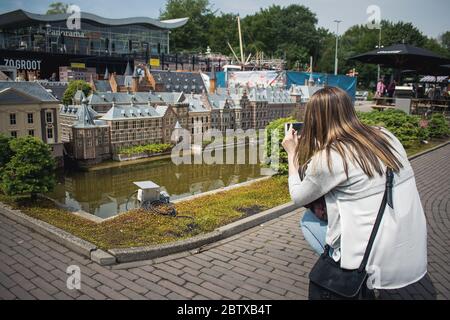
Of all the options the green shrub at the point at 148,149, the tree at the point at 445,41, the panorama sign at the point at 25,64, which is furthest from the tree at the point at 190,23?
the green shrub at the point at 148,149

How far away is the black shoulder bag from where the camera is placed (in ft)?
10.7

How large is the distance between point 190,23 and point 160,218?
3176 inches

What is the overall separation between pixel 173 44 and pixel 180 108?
52.4m

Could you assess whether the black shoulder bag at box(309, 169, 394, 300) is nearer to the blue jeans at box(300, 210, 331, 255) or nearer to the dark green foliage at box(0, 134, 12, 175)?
the blue jeans at box(300, 210, 331, 255)

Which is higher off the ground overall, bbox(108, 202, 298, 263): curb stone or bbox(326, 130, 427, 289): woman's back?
bbox(326, 130, 427, 289): woman's back

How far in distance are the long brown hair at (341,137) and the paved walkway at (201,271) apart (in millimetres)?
2263

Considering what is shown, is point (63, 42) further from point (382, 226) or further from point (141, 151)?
point (382, 226)

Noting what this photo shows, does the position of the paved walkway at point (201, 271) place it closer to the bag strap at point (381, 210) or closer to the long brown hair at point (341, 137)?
the bag strap at point (381, 210)

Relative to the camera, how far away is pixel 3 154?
11.6 meters

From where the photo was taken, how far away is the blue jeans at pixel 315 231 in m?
3.78

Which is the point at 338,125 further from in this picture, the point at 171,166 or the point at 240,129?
the point at 240,129

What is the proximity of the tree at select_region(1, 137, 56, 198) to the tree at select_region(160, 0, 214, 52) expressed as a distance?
72.1 m

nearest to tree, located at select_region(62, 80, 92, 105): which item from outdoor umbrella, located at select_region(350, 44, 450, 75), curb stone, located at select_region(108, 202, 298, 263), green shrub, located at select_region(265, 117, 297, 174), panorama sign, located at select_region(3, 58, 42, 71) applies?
panorama sign, located at select_region(3, 58, 42, 71)

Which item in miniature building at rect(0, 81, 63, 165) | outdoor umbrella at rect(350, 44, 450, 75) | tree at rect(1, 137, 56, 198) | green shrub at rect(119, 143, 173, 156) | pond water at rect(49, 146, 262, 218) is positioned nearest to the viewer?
tree at rect(1, 137, 56, 198)
